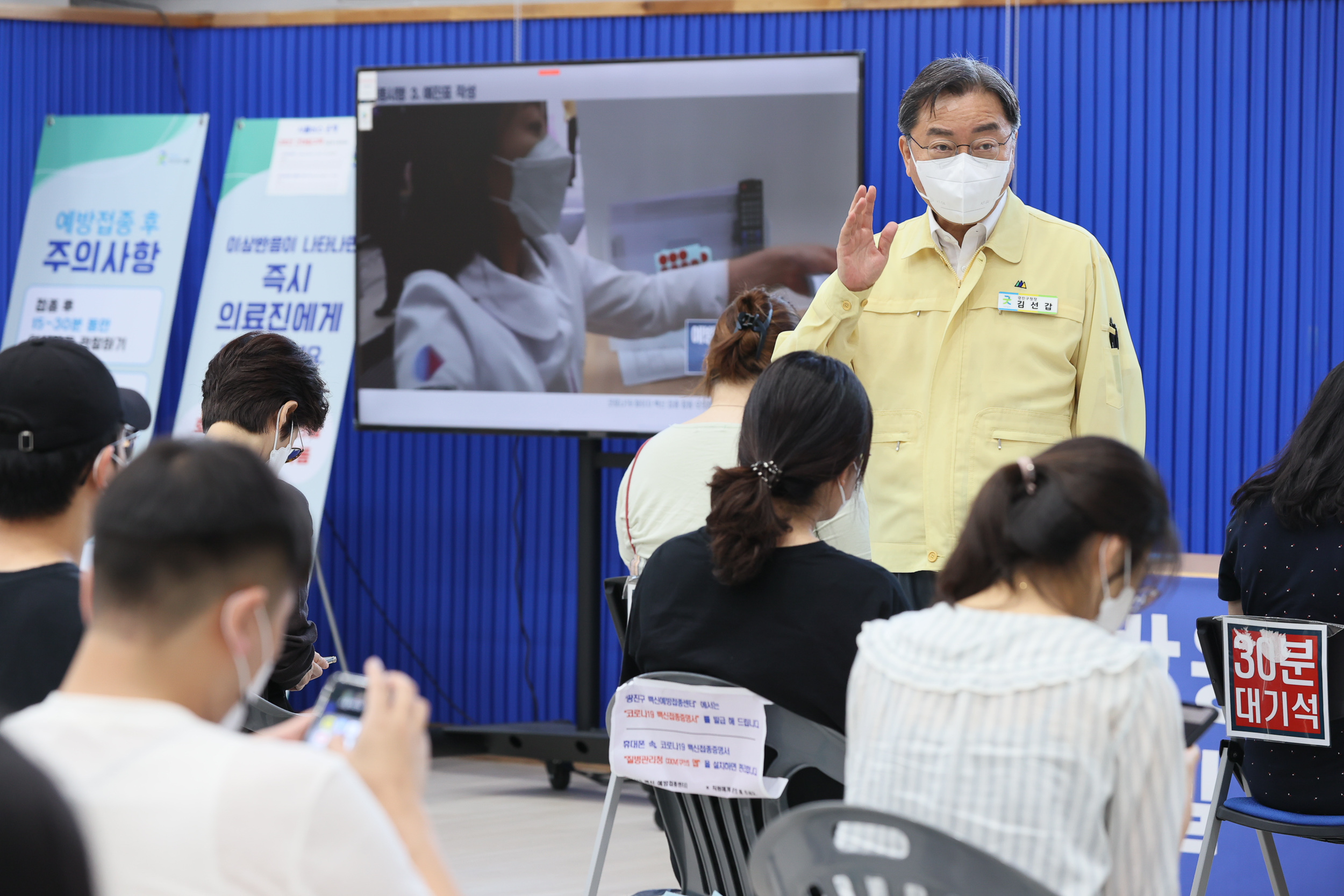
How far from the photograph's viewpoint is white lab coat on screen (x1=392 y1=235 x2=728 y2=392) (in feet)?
13.7

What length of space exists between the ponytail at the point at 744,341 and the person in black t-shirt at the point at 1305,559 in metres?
0.96

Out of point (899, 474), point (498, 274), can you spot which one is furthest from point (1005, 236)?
point (498, 274)

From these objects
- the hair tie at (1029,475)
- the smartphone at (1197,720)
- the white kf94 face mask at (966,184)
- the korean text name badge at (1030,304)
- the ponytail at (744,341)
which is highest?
the white kf94 face mask at (966,184)

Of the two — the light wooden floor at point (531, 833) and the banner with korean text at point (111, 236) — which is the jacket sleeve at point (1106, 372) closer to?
the light wooden floor at point (531, 833)

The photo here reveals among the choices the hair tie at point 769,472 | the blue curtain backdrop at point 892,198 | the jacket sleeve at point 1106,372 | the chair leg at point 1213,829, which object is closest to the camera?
the hair tie at point 769,472

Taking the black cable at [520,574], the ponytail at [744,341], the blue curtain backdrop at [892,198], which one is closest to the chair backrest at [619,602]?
the ponytail at [744,341]

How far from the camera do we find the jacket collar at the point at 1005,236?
249cm

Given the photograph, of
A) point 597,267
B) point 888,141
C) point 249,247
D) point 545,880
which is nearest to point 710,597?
point 545,880

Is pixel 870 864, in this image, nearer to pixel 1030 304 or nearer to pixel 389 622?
pixel 1030 304

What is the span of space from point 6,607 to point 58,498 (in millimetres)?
130

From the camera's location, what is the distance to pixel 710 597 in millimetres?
1820

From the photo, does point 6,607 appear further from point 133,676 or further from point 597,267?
point 597,267

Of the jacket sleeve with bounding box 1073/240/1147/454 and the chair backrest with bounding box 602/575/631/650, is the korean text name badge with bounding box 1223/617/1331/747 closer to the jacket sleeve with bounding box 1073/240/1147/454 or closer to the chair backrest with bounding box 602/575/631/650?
the jacket sleeve with bounding box 1073/240/1147/454

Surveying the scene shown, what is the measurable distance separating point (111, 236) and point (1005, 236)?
342cm
